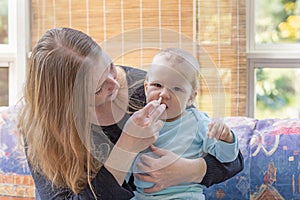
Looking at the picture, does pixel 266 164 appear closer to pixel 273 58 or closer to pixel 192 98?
pixel 192 98

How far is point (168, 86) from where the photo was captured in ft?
4.90

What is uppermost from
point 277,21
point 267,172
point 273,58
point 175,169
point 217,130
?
point 277,21

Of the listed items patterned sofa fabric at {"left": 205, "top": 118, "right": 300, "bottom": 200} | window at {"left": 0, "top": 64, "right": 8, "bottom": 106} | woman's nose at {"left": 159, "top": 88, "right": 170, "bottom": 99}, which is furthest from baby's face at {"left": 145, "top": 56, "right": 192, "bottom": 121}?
window at {"left": 0, "top": 64, "right": 8, "bottom": 106}

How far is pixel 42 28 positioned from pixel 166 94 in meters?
1.66

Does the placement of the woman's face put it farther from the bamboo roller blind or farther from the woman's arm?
the bamboo roller blind

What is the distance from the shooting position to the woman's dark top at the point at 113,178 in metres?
1.56

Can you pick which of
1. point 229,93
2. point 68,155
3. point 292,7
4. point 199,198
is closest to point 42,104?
point 68,155

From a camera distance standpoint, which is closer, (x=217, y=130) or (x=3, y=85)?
(x=217, y=130)

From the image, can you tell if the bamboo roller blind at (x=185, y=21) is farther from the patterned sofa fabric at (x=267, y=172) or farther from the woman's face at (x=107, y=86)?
the woman's face at (x=107, y=86)

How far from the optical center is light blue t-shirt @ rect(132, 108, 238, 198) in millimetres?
1593

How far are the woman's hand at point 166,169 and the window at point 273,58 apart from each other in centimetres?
129

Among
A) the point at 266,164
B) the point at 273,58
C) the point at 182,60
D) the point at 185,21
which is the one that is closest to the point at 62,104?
the point at 182,60

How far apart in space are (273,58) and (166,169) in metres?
1.39

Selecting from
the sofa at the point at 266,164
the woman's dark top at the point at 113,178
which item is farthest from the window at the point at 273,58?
the woman's dark top at the point at 113,178
